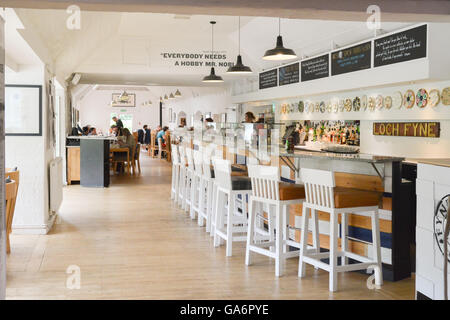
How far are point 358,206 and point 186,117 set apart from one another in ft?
61.3

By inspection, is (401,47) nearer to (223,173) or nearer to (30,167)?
(223,173)

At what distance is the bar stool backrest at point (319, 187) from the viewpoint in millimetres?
3871

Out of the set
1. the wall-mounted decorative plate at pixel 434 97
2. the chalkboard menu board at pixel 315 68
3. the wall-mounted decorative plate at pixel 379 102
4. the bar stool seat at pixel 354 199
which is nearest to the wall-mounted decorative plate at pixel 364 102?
the wall-mounted decorative plate at pixel 379 102

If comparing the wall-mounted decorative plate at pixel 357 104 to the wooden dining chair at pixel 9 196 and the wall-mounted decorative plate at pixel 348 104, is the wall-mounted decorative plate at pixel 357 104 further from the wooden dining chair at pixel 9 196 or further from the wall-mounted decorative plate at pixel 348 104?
the wooden dining chair at pixel 9 196

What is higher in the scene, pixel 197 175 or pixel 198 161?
pixel 198 161

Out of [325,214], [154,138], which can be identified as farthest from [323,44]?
[154,138]

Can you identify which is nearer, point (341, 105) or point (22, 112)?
point (22, 112)

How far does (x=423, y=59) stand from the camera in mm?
6129

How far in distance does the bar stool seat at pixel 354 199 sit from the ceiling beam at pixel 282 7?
1.38m

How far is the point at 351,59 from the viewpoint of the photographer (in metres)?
7.82

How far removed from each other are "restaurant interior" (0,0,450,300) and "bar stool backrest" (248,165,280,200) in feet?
0.05

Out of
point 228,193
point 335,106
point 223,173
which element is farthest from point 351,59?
point 228,193

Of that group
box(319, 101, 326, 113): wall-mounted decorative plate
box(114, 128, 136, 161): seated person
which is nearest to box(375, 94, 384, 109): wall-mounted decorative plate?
box(319, 101, 326, 113): wall-mounted decorative plate

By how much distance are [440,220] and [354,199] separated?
867 millimetres
